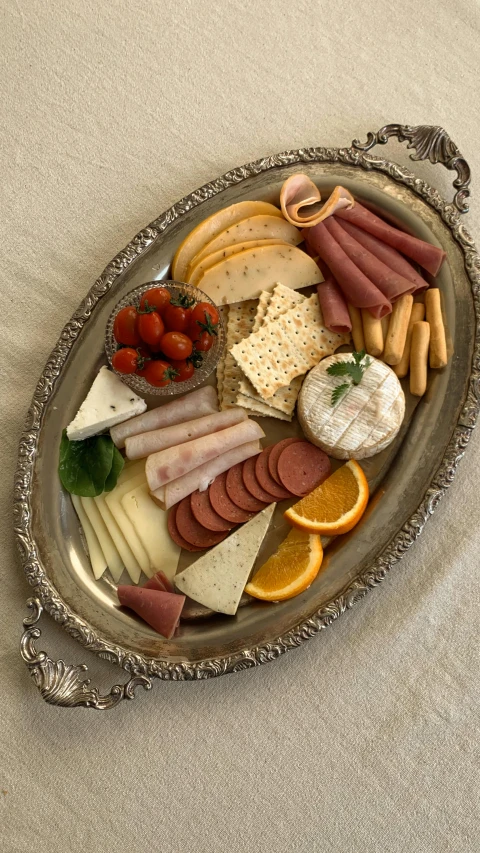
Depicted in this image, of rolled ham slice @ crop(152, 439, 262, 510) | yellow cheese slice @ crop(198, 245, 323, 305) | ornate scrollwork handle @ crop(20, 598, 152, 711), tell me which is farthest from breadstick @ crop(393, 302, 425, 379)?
ornate scrollwork handle @ crop(20, 598, 152, 711)

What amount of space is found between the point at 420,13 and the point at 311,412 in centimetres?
225

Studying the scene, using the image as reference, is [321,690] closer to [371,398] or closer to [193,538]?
[193,538]

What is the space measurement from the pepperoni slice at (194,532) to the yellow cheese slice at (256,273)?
3.15 ft

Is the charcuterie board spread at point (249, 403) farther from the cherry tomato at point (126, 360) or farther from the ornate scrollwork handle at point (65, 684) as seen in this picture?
the ornate scrollwork handle at point (65, 684)

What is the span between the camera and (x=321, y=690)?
10.3 ft

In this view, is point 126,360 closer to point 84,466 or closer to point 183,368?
point 183,368

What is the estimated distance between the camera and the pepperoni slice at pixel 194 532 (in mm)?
3109

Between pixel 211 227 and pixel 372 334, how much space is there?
88 centimetres

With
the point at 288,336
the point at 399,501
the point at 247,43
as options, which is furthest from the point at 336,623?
the point at 247,43

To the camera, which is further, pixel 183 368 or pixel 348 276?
pixel 348 276

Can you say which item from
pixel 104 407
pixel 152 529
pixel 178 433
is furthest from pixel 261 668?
pixel 104 407

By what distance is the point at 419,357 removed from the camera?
311 centimetres

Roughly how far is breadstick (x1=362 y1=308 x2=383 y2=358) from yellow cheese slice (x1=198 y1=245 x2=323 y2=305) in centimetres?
29

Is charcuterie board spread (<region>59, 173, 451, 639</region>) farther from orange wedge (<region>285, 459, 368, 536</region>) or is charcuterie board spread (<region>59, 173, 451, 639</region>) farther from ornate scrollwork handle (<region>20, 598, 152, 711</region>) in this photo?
ornate scrollwork handle (<region>20, 598, 152, 711</region>)
